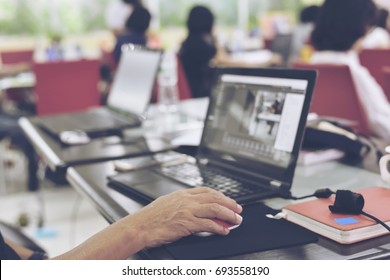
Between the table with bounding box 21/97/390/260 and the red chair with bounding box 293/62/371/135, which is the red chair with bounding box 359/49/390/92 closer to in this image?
the red chair with bounding box 293/62/371/135

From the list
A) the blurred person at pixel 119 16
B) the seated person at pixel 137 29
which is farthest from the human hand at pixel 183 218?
the blurred person at pixel 119 16

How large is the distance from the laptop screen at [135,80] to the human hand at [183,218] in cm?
115

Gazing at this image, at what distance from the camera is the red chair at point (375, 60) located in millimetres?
3598

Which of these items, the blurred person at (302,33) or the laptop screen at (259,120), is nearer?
the laptop screen at (259,120)

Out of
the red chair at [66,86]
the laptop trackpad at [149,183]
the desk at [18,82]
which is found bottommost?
the desk at [18,82]

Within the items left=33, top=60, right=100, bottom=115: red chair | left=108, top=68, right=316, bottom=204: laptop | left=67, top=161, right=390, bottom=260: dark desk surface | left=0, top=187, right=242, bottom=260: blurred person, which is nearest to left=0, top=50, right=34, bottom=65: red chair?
left=33, top=60, right=100, bottom=115: red chair

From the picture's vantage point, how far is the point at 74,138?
74.8 inches

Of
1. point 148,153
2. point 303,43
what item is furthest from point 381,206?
point 303,43

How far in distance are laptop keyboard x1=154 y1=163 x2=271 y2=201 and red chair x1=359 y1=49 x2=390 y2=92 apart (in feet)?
8.10

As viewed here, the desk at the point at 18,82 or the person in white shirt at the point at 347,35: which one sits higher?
the person in white shirt at the point at 347,35

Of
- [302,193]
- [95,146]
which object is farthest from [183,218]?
[95,146]

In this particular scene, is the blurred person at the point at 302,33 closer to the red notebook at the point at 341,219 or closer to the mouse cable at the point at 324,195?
the mouse cable at the point at 324,195

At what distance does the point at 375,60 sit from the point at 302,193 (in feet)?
8.80
